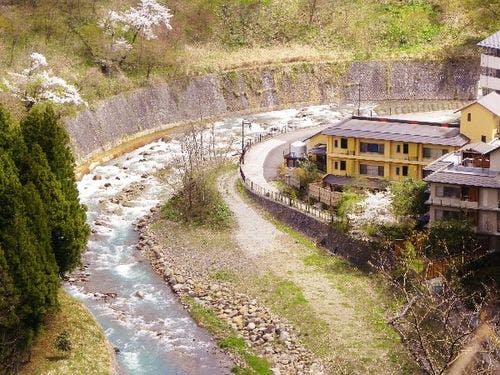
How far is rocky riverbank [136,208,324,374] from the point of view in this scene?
3228 cm

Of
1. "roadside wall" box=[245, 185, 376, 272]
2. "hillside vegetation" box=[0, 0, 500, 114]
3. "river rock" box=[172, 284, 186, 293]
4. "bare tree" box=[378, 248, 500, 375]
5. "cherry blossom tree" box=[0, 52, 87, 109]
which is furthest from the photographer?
"hillside vegetation" box=[0, 0, 500, 114]

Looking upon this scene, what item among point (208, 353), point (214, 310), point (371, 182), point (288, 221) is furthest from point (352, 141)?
point (208, 353)

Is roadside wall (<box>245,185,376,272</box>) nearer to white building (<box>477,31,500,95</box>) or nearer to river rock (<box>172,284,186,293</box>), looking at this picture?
river rock (<box>172,284,186,293</box>)

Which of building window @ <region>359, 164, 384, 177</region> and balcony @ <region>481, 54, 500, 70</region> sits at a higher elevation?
balcony @ <region>481, 54, 500, 70</region>

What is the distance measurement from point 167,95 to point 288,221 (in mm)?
25793

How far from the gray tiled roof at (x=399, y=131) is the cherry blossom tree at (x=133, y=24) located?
1047 inches

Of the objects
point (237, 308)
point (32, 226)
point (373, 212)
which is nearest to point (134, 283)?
point (237, 308)

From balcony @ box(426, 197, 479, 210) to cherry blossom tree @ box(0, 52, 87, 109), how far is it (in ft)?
96.6

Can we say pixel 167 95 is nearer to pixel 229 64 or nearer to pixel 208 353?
pixel 229 64

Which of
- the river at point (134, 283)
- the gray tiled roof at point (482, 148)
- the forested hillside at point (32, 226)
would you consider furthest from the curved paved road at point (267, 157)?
the forested hillside at point (32, 226)

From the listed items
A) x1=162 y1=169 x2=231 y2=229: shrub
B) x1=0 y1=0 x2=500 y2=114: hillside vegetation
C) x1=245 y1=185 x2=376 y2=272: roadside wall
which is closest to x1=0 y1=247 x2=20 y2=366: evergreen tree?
x1=245 y1=185 x2=376 y2=272: roadside wall

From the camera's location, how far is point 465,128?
44.7 m

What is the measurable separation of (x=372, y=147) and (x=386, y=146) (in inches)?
33.9

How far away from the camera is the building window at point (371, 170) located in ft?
152
